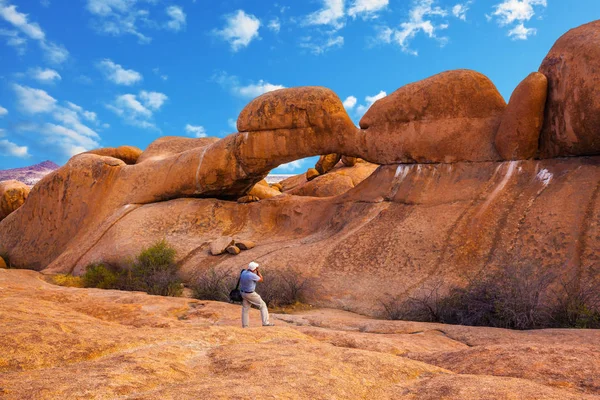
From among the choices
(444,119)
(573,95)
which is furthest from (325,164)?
(573,95)

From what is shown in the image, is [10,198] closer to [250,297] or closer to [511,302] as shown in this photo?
[250,297]

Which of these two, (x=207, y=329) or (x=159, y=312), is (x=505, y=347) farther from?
(x=159, y=312)

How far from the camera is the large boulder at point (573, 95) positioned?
346 inches

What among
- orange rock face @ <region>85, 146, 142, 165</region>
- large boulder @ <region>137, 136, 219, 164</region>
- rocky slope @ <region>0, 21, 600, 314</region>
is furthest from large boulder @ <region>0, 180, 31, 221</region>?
large boulder @ <region>137, 136, 219, 164</region>

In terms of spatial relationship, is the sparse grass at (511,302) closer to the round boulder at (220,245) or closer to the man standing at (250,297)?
the man standing at (250,297)

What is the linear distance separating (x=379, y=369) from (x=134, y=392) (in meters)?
1.37

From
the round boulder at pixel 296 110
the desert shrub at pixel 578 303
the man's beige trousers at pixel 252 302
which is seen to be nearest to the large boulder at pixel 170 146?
the round boulder at pixel 296 110

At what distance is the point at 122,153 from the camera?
726 inches

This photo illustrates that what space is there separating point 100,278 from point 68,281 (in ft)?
2.94

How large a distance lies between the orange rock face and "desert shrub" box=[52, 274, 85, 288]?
23.1ft

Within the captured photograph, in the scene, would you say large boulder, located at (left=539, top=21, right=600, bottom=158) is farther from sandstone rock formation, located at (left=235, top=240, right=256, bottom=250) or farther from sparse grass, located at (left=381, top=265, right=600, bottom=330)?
sandstone rock formation, located at (left=235, top=240, right=256, bottom=250)

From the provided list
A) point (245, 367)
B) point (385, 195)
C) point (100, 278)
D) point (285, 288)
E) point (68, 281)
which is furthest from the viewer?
point (68, 281)

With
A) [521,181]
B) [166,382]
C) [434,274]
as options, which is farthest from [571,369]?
[521,181]

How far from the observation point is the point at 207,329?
12.3ft
